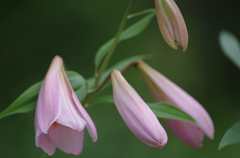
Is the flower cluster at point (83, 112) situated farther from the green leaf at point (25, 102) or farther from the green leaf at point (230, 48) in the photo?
the green leaf at point (230, 48)

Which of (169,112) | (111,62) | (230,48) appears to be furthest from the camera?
(111,62)

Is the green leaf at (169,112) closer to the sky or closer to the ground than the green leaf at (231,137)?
closer to the ground

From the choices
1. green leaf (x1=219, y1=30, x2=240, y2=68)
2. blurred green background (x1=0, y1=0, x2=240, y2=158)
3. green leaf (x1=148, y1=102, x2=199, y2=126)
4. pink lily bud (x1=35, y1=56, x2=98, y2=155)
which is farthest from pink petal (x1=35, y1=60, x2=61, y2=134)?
blurred green background (x1=0, y1=0, x2=240, y2=158)

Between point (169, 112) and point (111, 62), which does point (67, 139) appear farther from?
point (111, 62)

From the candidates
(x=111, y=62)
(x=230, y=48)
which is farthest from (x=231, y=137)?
(x=111, y=62)

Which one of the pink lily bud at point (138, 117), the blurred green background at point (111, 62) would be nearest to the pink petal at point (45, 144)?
the pink lily bud at point (138, 117)

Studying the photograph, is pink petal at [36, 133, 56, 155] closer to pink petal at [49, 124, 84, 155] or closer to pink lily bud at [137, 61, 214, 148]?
pink petal at [49, 124, 84, 155]
